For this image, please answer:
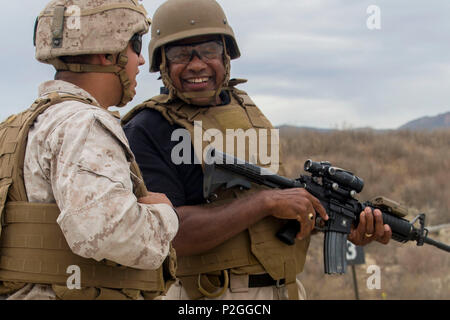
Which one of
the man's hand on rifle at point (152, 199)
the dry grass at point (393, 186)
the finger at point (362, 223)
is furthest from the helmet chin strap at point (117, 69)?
the dry grass at point (393, 186)

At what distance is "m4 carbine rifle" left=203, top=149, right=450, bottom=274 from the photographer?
3.82 meters

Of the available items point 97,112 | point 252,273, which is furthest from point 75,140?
point 252,273

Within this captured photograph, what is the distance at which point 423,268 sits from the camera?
40.7 feet

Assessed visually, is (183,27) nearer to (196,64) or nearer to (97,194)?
(196,64)

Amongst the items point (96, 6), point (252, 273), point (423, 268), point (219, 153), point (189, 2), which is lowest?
point (423, 268)

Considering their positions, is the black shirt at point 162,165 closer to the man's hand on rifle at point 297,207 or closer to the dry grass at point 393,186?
the man's hand on rifle at point 297,207

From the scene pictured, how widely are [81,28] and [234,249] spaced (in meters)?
1.68

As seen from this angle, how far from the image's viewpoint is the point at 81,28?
9.59 feet

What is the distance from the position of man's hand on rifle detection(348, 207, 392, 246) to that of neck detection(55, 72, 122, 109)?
82.6 inches

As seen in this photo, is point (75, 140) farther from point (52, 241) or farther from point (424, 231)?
point (424, 231)

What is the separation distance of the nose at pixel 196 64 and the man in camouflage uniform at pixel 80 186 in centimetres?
107

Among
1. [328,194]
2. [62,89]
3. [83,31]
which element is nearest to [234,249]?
[328,194]

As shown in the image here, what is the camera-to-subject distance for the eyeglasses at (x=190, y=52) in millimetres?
4184

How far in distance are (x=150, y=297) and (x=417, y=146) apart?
20909mm
